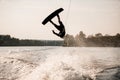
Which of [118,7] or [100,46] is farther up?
[118,7]

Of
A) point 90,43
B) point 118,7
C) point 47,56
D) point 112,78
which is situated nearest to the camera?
point 112,78

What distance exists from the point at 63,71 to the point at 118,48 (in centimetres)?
598

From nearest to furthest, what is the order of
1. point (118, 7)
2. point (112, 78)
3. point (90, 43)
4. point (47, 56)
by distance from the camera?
point (112, 78) < point (118, 7) < point (47, 56) < point (90, 43)

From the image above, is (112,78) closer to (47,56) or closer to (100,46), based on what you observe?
(47,56)

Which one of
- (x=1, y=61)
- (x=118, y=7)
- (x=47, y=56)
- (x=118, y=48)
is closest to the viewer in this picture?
(x=1, y=61)

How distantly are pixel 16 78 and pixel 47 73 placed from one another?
806 millimetres

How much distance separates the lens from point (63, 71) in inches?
221

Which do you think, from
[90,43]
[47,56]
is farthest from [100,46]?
[47,56]

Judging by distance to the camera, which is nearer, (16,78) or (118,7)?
(16,78)

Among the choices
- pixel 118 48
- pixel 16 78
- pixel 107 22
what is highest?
pixel 107 22

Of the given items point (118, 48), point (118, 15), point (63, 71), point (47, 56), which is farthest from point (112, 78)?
point (118, 48)

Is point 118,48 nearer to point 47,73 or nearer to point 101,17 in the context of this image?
point 101,17

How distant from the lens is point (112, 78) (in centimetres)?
553

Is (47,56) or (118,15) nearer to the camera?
(118,15)
